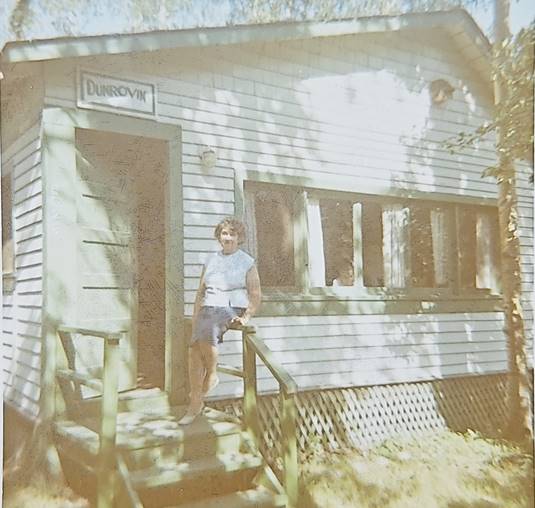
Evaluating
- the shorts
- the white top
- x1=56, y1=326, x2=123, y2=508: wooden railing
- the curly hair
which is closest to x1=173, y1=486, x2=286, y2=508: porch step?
x1=56, y1=326, x2=123, y2=508: wooden railing

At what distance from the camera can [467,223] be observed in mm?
5070

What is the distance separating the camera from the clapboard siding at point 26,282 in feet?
12.4

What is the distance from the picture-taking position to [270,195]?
4.63 m

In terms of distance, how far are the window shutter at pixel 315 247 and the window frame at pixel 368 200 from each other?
0.04m

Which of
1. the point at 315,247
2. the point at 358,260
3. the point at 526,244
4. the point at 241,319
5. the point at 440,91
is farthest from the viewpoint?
the point at 440,91

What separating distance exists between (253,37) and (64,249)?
2154 millimetres

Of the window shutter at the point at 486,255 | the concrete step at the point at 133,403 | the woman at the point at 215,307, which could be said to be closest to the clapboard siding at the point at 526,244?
the window shutter at the point at 486,255

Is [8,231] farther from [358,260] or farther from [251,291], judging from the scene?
[358,260]

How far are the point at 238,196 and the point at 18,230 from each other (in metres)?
1.63

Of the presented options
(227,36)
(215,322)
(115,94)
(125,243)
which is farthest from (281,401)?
(227,36)

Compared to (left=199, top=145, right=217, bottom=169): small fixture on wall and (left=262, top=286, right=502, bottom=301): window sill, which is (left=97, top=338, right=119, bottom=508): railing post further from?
(left=199, top=145, right=217, bottom=169): small fixture on wall

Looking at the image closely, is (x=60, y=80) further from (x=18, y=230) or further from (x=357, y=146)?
(x=357, y=146)

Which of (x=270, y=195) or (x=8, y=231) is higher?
(x=270, y=195)

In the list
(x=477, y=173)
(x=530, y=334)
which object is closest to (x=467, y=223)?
(x=477, y=173)
